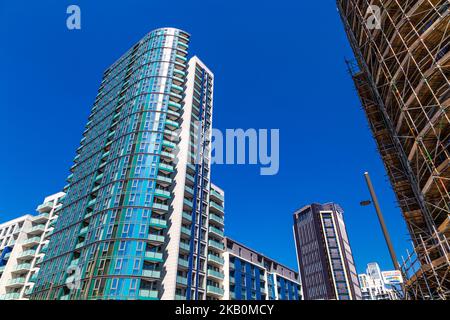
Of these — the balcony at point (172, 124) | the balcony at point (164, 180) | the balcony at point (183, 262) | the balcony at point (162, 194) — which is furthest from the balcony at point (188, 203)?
the balcony at point (172, 124)

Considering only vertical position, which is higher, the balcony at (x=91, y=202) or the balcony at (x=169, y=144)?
the balcony at (x=169, y=144)

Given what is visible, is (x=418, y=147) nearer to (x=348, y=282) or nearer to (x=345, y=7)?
(x=345, y=7)

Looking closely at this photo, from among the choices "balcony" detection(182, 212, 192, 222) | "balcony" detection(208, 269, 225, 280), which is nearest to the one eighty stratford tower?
"balcony" detection(182, 212, 192, 222)

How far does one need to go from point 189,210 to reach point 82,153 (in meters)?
30.0

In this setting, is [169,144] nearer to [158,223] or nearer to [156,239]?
[158,223]

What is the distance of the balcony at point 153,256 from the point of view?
136 ft

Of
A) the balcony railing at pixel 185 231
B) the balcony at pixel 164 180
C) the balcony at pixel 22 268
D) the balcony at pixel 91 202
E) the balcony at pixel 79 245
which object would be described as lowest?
the balcony at pixel 79 245

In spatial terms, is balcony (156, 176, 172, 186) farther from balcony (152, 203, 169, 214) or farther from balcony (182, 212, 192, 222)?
balcony (182, 212, 192, 222)

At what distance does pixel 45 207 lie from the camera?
75.7m

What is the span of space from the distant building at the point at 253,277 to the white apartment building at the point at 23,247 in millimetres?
38637

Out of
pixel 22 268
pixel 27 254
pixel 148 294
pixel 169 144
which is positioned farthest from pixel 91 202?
pixel 27 254

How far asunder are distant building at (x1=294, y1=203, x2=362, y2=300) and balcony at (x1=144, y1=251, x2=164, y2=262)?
69.1 metres

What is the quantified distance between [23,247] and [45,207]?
34.4ft

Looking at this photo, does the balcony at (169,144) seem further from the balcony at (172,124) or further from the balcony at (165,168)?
the balcony at (165,168)
